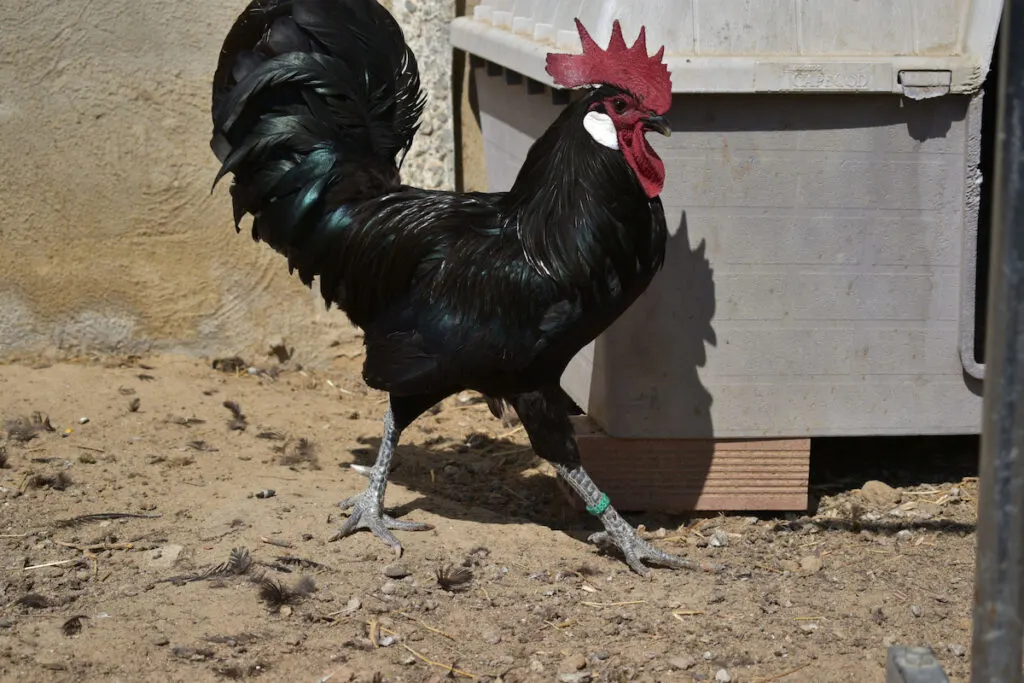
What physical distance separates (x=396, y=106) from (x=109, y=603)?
2142 millimetres

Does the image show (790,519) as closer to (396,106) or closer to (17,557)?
(396,106)

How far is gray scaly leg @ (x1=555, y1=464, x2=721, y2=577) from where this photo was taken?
4461mm

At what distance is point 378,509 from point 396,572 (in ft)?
1.28

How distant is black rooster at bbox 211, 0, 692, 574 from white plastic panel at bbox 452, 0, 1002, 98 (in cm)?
41

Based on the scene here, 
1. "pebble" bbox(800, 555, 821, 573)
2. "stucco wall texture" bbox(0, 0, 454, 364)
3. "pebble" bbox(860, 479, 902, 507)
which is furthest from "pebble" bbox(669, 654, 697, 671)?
"stucco wall texture" bbox(0, 0, 454, 364)

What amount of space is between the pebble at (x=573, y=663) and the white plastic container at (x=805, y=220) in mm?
1215

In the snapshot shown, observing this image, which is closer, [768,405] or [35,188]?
[768,405]

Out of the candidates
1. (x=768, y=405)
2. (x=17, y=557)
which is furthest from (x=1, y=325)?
(x=768, y=405)

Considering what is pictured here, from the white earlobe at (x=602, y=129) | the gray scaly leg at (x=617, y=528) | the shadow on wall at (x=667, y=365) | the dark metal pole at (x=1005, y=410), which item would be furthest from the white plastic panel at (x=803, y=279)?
the dark metal pole at (x=1005, y=410)

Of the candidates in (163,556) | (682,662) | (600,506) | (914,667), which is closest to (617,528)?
(600,506)

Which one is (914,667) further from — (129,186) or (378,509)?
(129,186)

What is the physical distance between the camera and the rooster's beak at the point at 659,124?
393cm

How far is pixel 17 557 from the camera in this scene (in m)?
4.20

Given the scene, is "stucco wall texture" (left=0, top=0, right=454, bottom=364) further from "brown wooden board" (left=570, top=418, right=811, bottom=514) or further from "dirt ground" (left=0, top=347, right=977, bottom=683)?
"brown wooden board" (left=570, top=418, right=811, bottom=514)
